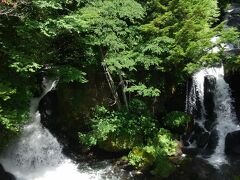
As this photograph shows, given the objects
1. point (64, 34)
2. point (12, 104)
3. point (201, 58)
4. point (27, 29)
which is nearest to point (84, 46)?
point (64, 34)

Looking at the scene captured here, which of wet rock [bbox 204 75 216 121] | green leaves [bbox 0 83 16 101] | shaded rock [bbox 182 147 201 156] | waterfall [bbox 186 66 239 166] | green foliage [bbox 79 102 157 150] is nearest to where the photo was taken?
green leaves [bbox 0 83 16 101]

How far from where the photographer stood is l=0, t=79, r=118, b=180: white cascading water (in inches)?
521

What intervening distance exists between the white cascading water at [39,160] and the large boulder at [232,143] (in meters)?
5.01

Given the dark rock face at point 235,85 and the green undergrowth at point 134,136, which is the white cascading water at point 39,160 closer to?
the green undergrowth at point 134,136

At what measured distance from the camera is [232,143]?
47.0 feet

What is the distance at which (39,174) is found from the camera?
527 inches

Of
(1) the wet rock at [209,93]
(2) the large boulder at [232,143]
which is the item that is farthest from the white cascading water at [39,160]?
(1) the wet rock at [209,93]

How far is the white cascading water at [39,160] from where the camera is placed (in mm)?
13242

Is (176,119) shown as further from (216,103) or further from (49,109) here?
(49,109)

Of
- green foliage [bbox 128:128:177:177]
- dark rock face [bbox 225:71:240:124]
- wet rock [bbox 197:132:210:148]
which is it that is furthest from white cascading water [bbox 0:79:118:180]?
dark rock face [bbox 225:71:240:124]

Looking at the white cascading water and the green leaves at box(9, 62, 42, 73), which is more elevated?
the green leaves at box(9, 62, 42, 73)

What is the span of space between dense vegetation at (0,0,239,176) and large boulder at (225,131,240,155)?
6.01 ft

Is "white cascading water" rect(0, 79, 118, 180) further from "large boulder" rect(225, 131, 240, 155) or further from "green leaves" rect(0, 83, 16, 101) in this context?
"large boulder" rect(225, 131, 240, 155)

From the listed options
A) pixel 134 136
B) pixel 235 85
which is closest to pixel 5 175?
pixel 134 136
